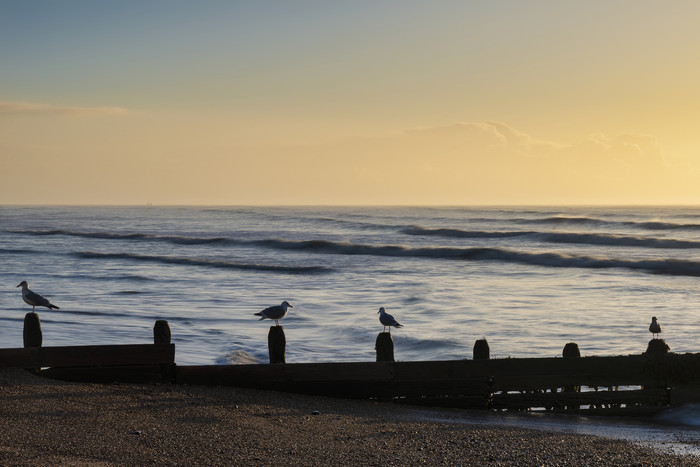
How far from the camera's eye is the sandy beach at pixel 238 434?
22.9ft

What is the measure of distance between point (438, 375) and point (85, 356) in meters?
4.45

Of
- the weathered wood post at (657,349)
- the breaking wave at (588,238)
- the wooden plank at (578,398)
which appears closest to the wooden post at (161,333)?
the wooden plank at (578,398)

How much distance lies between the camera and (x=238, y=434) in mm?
7707

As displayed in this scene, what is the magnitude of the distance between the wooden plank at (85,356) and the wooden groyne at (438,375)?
12 mm

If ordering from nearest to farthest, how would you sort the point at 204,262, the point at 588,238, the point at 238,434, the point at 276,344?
the point at 238,434, the point at 276,344, the point at 204,262, the point at 588,238

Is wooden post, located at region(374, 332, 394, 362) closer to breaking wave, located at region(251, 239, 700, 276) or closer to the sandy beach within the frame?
the sandy beach

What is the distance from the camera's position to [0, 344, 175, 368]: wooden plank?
31.6 feet

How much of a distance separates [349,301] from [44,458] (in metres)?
16.8

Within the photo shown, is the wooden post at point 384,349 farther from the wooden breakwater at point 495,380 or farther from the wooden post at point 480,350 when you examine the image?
the wooden post at point 480,350

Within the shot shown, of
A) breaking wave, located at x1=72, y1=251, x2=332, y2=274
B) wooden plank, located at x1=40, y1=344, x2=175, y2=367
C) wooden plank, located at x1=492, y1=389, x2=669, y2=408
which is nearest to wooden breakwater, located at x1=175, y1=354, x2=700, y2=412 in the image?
wooden plank, located at x1=492, y1=389, x2=669, y2=408

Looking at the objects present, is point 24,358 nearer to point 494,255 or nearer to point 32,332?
point 32,332

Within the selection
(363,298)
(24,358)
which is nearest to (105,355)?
(24,358)

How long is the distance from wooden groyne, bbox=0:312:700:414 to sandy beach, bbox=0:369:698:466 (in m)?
0.30

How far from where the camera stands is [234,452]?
7082mm
